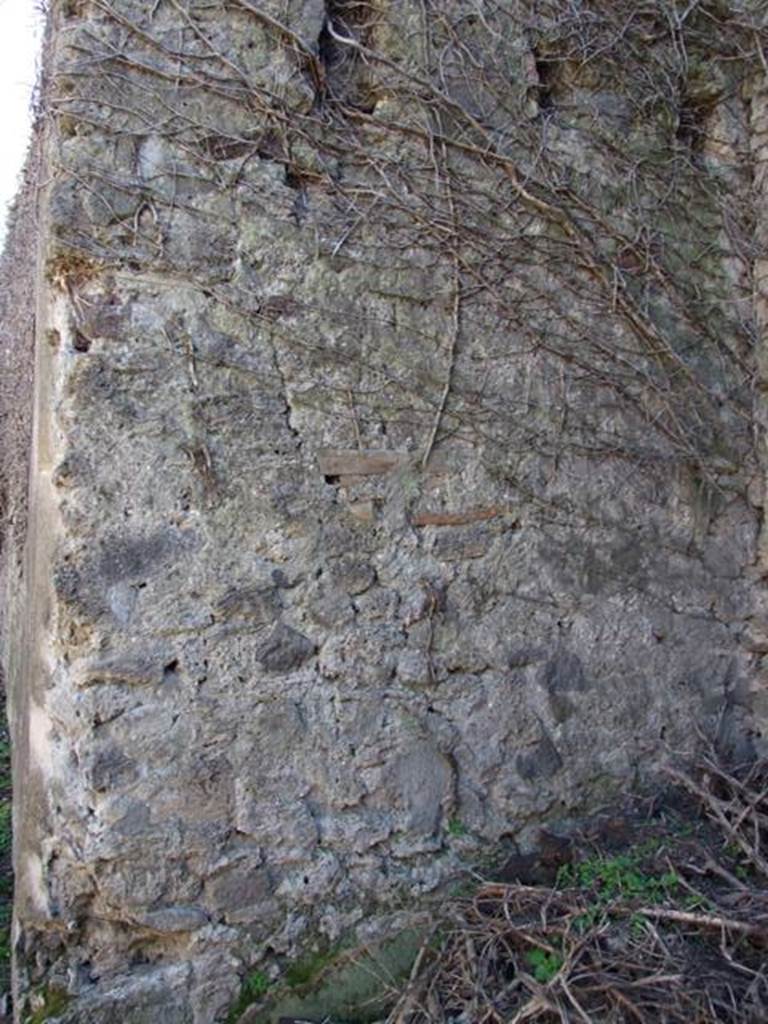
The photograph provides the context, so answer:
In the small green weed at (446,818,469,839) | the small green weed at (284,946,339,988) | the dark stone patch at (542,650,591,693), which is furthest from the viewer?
the dark stone patch at (542,650,591,693)

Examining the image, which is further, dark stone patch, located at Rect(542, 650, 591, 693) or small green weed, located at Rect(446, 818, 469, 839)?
dark stone patch, located at Rect(542, 650, 591, 693)

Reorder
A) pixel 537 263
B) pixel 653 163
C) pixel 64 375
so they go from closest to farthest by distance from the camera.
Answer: pixel 64 375 → pixel 537 263 → pixel 653 163

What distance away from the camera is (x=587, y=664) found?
8.59ft

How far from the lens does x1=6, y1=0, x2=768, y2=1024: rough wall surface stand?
214 cm

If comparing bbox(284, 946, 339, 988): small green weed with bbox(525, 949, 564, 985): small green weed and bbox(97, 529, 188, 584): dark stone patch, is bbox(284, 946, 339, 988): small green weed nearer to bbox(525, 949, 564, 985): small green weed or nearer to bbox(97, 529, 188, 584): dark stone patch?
bbox(525, 949, 564, 985): small green weed

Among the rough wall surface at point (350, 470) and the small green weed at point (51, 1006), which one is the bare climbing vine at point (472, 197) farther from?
the small green weed at point (51, 1006)

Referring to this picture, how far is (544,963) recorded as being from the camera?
2111 mm

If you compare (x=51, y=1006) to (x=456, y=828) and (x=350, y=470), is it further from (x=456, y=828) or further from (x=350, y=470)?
(x=350, y=470)

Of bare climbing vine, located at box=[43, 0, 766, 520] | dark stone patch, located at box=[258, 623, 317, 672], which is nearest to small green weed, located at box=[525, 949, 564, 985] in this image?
dark stone patch, located at box=[258, 623, 317, 672]

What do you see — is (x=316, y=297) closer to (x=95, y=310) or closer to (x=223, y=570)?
(x=95, y=310)

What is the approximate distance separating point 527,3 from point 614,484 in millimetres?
1419

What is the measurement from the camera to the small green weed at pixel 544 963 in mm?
2074

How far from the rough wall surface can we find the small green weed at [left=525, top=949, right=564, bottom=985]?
35 centimetres

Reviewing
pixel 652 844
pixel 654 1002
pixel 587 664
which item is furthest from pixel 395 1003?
pixel 587 664
